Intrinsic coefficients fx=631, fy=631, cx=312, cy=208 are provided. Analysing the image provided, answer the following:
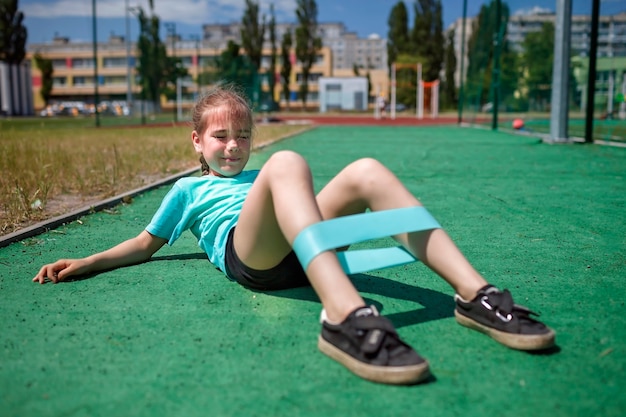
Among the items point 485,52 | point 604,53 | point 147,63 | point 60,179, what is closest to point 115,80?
point 147,63

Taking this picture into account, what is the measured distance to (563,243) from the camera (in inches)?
130

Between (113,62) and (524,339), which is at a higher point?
(113,62)

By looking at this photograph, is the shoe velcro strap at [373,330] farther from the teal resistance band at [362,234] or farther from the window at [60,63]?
the window at [60,63]

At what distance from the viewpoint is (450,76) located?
5356cm

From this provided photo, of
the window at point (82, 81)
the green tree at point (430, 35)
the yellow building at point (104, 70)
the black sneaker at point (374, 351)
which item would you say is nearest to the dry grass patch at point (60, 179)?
the black sneaker at point (374, 351)

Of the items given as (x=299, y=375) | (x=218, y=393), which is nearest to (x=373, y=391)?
(x=299, y=375)

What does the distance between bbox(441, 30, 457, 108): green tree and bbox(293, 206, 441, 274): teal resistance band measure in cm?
5278

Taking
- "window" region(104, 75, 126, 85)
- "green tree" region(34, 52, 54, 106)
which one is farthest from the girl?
"window" region(104, 75, 126, 85)

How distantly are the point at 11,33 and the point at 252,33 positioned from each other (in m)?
19.1

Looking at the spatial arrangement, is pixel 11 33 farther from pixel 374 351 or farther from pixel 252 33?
pixel 374 351

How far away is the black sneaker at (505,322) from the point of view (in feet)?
5.80

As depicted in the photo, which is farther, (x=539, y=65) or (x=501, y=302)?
(x=539, y=65)

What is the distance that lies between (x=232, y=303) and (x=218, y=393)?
720mm

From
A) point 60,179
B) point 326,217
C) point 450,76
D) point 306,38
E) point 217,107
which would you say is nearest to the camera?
point 326,217
